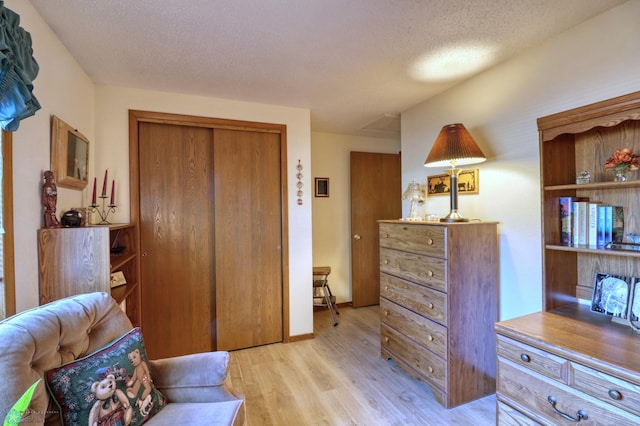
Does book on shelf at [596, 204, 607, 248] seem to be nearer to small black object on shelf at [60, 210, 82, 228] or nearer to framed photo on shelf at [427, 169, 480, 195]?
framed photo on shelf at [427, 169, 480, 195]

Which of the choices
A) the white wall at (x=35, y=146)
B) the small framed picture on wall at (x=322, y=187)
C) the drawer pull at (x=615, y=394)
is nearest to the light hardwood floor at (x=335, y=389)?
the drawer pull at (x=615, y=394)

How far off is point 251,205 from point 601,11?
272 cm

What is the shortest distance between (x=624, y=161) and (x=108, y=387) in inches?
95.6

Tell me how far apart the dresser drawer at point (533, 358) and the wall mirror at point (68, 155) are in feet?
8.55

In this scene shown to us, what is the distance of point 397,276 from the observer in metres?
2.36

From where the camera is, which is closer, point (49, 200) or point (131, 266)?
point (49, 200)

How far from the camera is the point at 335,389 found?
2.15 m

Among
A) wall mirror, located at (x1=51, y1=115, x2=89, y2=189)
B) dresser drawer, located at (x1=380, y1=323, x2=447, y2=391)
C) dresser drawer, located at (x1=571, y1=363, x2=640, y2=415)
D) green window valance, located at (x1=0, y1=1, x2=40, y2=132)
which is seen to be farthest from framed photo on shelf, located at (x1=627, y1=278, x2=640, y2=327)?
wall mirror, located at (x1=51, y1=115, x2=89, y2=189)

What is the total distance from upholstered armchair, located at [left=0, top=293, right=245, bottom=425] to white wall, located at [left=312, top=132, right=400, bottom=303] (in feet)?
8.54

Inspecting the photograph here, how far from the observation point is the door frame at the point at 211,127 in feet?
8.08

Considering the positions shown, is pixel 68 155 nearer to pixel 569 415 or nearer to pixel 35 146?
pixel 35 146

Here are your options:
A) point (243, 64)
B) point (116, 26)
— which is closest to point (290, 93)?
point (243, 64)

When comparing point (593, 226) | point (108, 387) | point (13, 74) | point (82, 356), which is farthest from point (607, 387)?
point (13, 74)

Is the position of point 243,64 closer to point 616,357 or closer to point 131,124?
point 131,124
